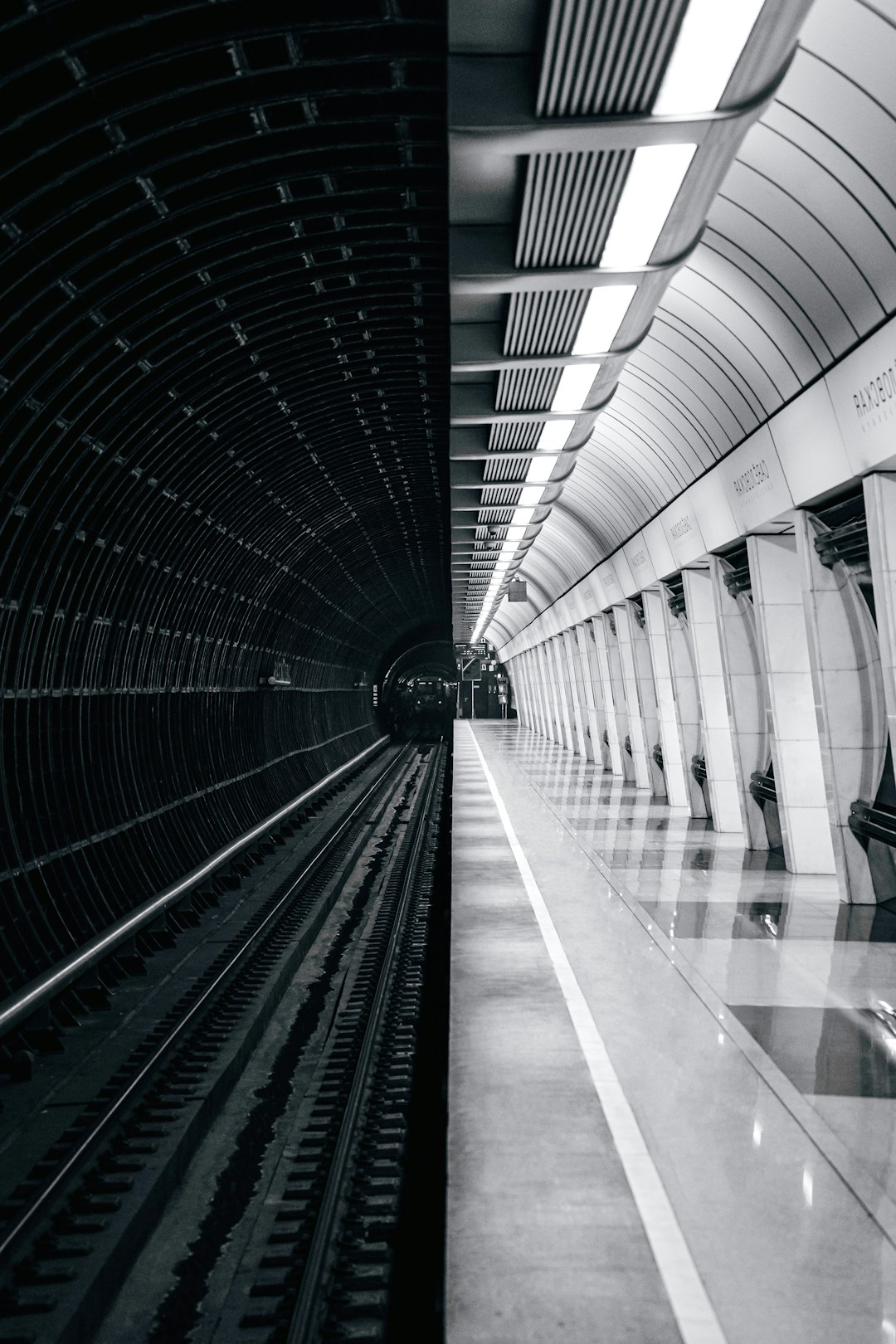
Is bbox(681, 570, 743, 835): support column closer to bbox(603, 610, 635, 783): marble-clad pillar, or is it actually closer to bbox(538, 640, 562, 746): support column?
bbox(603, 610, 635, 783): marble-clad pillar

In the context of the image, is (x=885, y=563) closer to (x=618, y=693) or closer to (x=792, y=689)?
(x=792, y=689)

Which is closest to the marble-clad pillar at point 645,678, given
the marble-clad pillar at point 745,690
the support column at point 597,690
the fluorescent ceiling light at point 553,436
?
the support column at point 597,690

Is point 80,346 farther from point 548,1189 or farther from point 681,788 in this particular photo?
point 681,788

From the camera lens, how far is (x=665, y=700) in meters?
19.4

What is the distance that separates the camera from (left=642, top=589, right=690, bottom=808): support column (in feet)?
63.0

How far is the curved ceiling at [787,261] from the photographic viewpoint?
674cm

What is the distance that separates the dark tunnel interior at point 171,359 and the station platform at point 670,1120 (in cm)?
361

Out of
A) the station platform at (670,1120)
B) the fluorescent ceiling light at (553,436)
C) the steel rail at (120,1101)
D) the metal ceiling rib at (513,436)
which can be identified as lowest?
the steel rail at (120,1101)

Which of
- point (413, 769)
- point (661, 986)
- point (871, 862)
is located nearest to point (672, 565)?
point (871, 862)

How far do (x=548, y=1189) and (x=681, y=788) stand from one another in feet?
49.4

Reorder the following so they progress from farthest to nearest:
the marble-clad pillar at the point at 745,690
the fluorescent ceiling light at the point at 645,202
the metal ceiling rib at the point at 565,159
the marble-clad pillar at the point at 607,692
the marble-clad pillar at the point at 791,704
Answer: the marble-clad pillar at the point at 607,692 < the marble-clad pillar at the point at 745,690 < the marble-clad pillar at the point at 791,704 < the fluorescent ceiling light at the point at 645,202 < the metal ceiling rib at the point at 565,159

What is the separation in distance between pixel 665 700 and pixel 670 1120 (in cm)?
1452

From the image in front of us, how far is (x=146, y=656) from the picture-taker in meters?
13.3

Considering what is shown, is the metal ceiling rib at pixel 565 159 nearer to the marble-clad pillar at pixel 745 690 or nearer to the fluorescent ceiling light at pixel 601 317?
the fluorescent ceiling light at pixel 601 317
